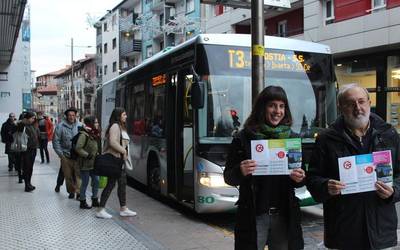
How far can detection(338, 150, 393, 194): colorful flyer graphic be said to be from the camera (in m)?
3.03

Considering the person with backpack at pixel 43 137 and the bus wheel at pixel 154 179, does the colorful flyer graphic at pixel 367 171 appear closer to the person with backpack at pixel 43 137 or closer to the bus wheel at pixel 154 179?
the bus wheel at pixel 154 179

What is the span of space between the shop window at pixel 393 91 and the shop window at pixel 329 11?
10.3 ft

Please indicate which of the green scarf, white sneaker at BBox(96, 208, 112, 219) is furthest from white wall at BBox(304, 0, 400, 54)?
the green scarf

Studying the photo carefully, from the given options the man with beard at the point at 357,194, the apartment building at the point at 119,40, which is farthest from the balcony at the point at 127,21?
the man with beard at the point at 357,194

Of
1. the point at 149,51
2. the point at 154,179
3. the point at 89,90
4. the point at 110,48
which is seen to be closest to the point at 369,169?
the point at 154,179

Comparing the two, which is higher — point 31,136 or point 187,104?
point 187,104

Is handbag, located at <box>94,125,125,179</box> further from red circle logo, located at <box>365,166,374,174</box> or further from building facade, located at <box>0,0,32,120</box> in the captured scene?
building facade, located at <box>0,0,32,120</box>

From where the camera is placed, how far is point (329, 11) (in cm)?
2006

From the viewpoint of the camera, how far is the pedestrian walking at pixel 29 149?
1038 centimetres

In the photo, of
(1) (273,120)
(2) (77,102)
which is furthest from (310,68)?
(2) (77,102)

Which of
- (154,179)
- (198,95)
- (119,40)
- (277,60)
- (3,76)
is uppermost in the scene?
(119,40)

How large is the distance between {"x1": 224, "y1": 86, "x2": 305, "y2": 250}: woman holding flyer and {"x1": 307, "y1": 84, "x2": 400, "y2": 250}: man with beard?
12.3 inches

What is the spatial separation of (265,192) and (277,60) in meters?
4.73

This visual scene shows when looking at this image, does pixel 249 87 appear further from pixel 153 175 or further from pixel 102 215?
pixel 153 175
